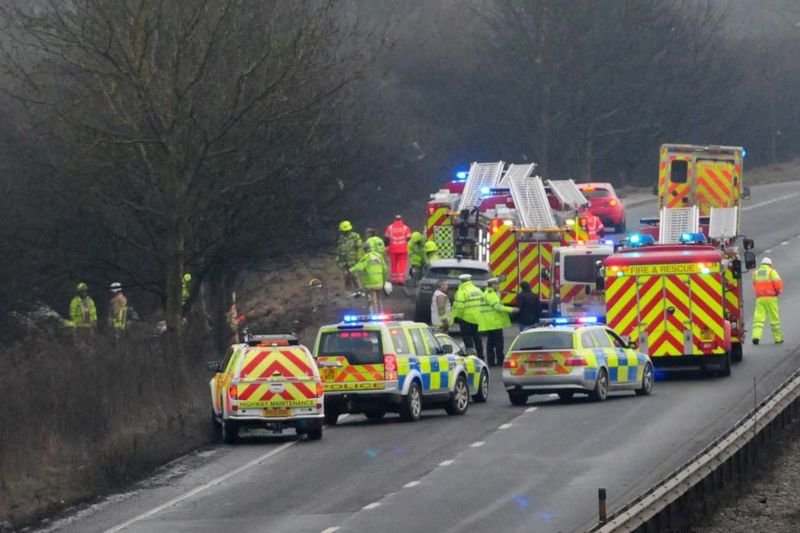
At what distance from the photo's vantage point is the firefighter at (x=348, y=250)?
36.7m

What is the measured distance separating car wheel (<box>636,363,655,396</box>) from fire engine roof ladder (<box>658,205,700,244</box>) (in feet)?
26.2

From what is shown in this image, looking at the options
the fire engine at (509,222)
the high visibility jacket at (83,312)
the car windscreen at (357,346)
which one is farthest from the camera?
the fire engine at (509,222)

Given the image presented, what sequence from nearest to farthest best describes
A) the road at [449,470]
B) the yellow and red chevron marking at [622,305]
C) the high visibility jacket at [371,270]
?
the road at [449,470] → the yellow and red chevron marking at [622,305] → the high visibility jacket at [371,270]

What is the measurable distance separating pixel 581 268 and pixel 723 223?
435cm

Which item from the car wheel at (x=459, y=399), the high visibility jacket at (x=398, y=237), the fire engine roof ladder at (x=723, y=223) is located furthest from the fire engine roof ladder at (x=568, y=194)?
the car wheel at (x=459, y=399)

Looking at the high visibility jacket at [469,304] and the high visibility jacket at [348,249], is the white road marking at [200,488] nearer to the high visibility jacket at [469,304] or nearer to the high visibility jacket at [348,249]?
the high visibility jacket at [469,304]

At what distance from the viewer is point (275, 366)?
2322cm

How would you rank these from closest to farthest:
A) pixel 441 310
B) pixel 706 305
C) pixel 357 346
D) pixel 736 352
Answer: pixel 357 346
pixel 706 305
pixel 736 352
pixel 441 310

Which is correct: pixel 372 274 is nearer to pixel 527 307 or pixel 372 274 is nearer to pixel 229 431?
pixel 527 307

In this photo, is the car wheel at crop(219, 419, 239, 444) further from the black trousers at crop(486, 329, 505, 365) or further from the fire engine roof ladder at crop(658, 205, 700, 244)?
the fire engine roof ladder at crop(658, 205, 700, 244)

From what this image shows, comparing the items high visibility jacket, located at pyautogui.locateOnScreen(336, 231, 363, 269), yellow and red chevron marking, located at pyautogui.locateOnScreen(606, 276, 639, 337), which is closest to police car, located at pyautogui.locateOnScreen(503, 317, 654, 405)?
yellow and red chevron marking, located at pyautogui.locateOnScreen(606, 276, 639, 337)

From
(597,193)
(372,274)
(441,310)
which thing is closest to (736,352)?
(441,310)

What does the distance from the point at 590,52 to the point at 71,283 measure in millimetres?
44447

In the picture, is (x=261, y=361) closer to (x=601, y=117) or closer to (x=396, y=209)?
(x=396, y=209)
